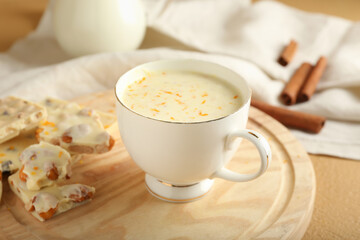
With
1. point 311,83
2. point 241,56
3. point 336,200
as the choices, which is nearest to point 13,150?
point 336,200

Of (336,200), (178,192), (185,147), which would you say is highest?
(185,147)

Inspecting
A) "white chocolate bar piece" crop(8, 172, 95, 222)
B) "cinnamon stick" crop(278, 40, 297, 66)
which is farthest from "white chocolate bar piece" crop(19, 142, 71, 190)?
"cinnamon stick" crop(278, 40, 297, 66)

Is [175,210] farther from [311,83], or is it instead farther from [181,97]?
[311,83]

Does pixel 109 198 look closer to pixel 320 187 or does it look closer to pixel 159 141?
pixel 159 141

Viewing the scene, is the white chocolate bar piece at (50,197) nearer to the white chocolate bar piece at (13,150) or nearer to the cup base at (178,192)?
the white chocolate bar piece at (13,150)

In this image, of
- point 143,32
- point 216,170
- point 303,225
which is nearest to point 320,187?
point 303,225

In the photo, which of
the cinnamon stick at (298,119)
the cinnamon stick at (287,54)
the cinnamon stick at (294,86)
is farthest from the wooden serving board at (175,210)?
the cinnamon stick at (287,54)
